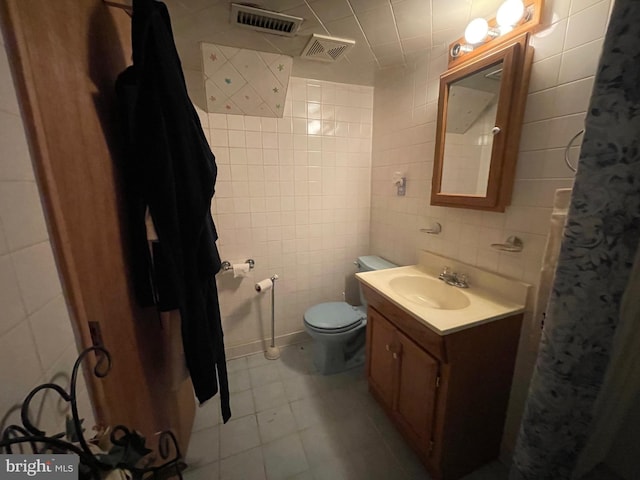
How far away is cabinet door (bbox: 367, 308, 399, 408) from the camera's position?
4.39 feet

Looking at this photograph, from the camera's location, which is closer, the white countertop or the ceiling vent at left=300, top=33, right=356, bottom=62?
the white countertop

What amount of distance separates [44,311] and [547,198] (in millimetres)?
1598

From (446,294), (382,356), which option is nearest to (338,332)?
(382,356)

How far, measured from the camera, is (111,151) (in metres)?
0.79

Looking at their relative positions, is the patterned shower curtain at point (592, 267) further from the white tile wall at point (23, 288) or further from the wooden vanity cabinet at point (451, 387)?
the white tile wall at point (23, 288)

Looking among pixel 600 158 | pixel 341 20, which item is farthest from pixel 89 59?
pixel 600 158

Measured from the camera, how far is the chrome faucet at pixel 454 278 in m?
1.35

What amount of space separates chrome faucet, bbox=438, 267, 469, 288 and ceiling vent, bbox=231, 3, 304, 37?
150cm

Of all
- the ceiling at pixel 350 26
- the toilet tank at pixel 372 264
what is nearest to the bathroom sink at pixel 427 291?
the toilet tank at pixel 372 264

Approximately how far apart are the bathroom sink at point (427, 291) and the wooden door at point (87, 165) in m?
1.17

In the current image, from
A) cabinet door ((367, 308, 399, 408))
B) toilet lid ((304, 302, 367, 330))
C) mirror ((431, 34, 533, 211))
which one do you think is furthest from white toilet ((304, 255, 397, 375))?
mirror ((431, 34, 533, 211))

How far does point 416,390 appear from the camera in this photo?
1194 mm

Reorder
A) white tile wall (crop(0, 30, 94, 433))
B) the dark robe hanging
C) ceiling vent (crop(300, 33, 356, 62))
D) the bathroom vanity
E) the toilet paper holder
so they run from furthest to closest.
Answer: the toilet paper holder < ceiling vent (crop(300, 33, 356, 62)) < the bathroom vanity < the dark robe hanging < white tile wall (crop(0, 30, 94, 433))

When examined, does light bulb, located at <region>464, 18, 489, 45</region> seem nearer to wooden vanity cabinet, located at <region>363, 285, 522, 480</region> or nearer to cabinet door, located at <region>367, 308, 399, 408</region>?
wooden vanity cabinet, located at <region>363, 285, 522, 480</region>
